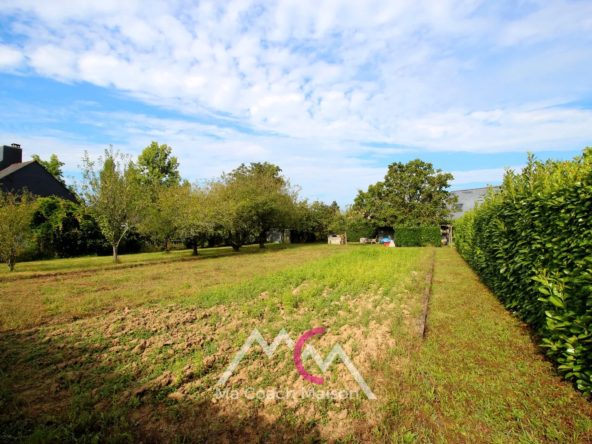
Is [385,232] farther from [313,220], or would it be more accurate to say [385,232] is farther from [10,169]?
[10,169]

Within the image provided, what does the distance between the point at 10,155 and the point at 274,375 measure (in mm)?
31732

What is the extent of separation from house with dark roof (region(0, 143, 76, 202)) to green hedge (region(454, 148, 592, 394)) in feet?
87.9

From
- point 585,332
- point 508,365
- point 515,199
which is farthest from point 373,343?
point 515,199

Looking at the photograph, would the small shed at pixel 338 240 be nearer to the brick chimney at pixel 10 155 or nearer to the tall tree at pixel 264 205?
the tall tree at pixel 264 205

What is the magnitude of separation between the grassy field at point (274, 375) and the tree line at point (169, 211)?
8827mm

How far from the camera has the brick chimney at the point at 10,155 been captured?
23516 mm

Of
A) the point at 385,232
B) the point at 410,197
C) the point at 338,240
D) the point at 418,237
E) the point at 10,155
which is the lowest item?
the point at 338,240

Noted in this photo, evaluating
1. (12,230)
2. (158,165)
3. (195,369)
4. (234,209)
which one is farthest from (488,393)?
(158,165)

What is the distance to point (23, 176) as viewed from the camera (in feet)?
70.5

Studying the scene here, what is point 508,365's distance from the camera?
140 inches

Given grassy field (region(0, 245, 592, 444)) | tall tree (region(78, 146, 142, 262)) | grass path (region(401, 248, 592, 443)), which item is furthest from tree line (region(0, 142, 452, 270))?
grass path (region(401, 248, 592, 443))

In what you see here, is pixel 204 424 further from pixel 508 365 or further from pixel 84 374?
pixel 508 365

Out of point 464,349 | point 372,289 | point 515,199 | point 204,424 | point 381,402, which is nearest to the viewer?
point 204,424

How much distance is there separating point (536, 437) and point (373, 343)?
1.93m
